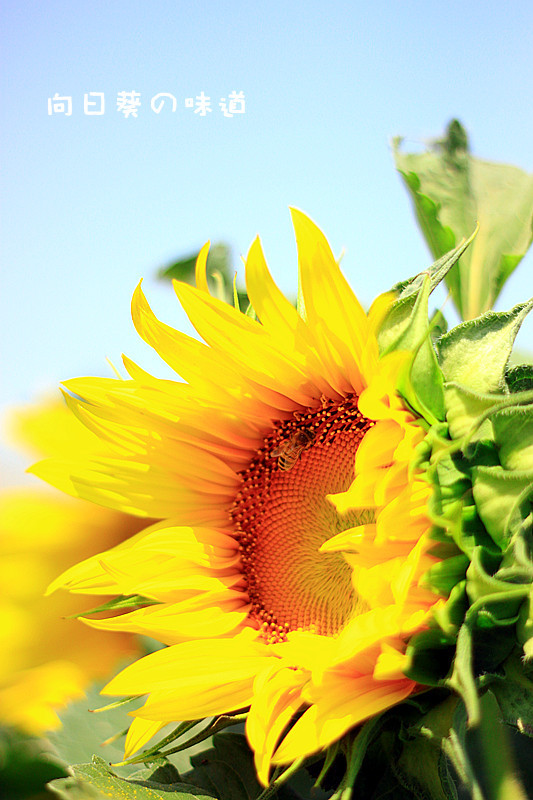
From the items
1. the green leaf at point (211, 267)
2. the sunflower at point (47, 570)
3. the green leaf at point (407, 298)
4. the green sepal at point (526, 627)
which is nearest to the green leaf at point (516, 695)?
the green sepal at point (526, 627)

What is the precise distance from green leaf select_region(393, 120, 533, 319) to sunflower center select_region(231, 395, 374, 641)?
0.51 metres

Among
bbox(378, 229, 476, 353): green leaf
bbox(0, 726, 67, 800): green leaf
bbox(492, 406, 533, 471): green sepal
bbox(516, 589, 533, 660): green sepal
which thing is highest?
bbox(378, 229, 476, 353): green leaf

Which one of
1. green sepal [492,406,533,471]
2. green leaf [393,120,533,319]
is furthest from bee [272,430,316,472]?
green leaf [393,120,533,319]

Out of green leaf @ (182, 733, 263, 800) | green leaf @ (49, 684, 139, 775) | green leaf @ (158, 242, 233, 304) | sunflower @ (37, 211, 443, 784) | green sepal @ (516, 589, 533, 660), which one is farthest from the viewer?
green leaf @ (158, 242, 233, 304)

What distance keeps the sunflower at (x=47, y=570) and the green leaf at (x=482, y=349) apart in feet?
2.24

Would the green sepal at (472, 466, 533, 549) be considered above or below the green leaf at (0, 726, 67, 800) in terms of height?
above

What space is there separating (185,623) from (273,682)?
0.17 m

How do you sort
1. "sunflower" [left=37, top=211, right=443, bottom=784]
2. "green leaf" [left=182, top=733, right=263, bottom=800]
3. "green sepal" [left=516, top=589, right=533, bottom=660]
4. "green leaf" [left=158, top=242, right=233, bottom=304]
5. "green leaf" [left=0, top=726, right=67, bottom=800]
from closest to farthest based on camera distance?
"green sepal" [left=516, top=589, right=533, bottom=660]
"sunflower" [left=37, top=211, right=443, bottom=784]
"green leaf" [left=182, top=733, right=263, bottom=800]
"green leaf" [left=0, top=726, right=67, bottom=800]
"green leaf" [left=158, top=242, right=233, bottom=304]

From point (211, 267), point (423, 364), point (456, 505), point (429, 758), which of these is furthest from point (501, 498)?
point (211, 267)

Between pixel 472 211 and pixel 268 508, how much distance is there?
726 mm

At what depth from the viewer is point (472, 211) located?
4.74 feet

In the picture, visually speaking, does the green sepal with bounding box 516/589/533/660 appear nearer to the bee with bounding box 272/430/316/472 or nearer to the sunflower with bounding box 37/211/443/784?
the sunflower with bounding box 37/211/443/784

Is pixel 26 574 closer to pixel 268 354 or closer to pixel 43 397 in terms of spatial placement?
pixel 43 397

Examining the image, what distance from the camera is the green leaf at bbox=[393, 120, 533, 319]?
4.59 feet
